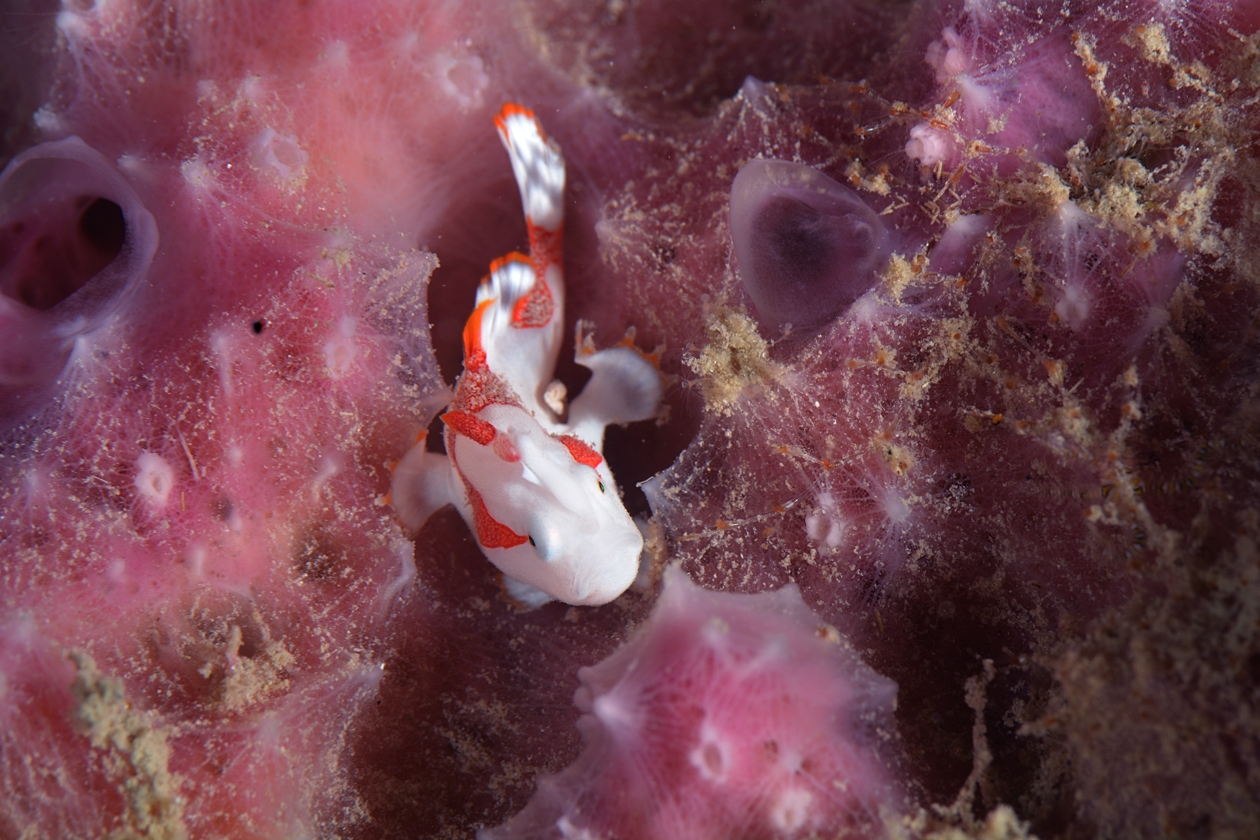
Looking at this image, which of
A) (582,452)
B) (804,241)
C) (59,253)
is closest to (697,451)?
(582,452)

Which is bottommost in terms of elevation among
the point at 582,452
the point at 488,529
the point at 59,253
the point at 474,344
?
the point at 488,529

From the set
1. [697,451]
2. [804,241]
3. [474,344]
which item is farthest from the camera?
[474,344]

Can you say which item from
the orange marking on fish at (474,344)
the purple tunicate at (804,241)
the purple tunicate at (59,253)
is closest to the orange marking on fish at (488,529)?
the orange marking on fish at (474,344)

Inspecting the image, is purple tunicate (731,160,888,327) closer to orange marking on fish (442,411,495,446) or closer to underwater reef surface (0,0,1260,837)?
underwater reef surface (0,0,1260,837)

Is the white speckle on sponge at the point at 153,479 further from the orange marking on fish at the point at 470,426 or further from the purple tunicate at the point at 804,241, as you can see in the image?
the purple tunicate at the point at 804,241

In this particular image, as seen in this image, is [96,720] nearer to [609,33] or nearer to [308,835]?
[308,835]

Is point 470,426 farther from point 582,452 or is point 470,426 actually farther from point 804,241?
point 804,241
